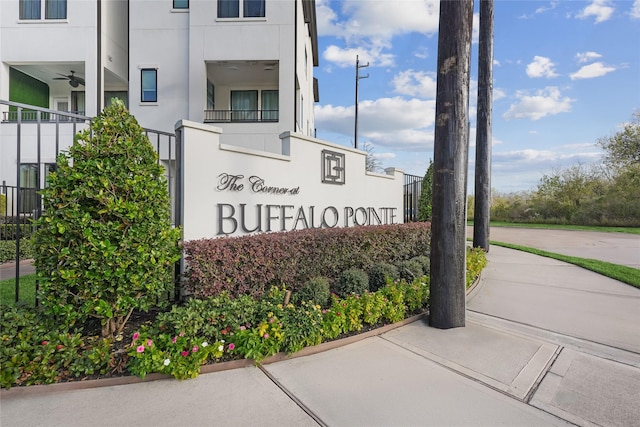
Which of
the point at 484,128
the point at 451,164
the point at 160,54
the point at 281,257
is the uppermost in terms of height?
the point at 160,54

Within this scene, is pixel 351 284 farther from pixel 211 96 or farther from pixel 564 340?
pixel 211 96

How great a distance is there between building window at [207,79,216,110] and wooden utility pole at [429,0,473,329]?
11.5 m

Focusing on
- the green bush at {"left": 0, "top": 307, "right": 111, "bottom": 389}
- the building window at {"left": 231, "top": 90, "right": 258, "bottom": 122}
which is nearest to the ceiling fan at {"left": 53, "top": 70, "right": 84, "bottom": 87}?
the building window at {"left": 231, "top": 90, "right": 258, "bottom": 122}

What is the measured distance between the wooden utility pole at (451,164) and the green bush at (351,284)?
1093 mm

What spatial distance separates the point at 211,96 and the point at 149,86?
2380 millimetres

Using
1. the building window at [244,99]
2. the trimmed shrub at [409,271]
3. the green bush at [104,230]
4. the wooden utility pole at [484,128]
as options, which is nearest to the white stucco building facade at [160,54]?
the building window at [244,99]

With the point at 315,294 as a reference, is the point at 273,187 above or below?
above

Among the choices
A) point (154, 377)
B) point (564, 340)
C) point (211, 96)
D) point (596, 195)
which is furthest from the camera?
point (596, 195)

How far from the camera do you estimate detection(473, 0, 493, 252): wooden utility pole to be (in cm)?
963

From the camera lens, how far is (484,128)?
10141mm

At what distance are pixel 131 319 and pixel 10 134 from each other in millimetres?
13071

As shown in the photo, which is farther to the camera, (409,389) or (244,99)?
(244,99)

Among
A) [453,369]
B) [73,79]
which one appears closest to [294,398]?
[453,369]

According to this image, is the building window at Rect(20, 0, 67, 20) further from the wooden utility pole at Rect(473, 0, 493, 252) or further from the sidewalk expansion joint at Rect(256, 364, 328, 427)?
the sidewalk expansion joint at Rect(256, 364, 328, 427)
